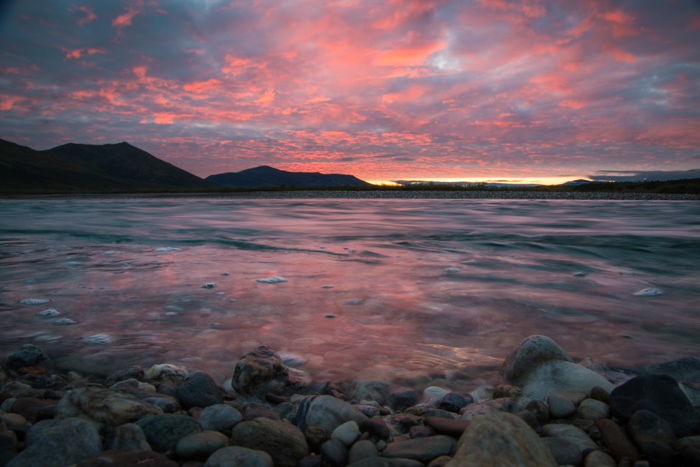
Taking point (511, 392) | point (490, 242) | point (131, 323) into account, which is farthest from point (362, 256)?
point (511, 392)

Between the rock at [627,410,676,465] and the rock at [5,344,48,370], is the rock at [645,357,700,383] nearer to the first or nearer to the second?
the rock at [627,410,676,465]

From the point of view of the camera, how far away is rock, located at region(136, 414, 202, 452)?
1.73 m

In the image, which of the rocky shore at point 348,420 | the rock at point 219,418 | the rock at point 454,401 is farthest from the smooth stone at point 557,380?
the rock at point 219,418

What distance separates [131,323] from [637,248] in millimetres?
9459

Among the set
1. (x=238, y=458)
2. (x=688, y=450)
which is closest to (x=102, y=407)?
(x=238, y=458)

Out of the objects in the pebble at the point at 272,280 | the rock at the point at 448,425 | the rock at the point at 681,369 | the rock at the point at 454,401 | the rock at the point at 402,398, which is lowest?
the rock at the point at 402,398

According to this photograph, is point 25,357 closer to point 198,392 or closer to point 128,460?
point 198,392

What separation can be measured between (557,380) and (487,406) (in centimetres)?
50

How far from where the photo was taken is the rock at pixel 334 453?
1686 millimetres

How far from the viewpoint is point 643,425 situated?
1740 mm

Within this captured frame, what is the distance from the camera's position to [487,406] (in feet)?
7.18

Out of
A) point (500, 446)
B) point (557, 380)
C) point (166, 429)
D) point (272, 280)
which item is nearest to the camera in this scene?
point (500, 446)

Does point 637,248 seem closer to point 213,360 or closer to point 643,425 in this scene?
point 643,425

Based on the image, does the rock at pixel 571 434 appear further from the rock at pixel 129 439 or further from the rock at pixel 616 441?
the rock at pixel 129 439
